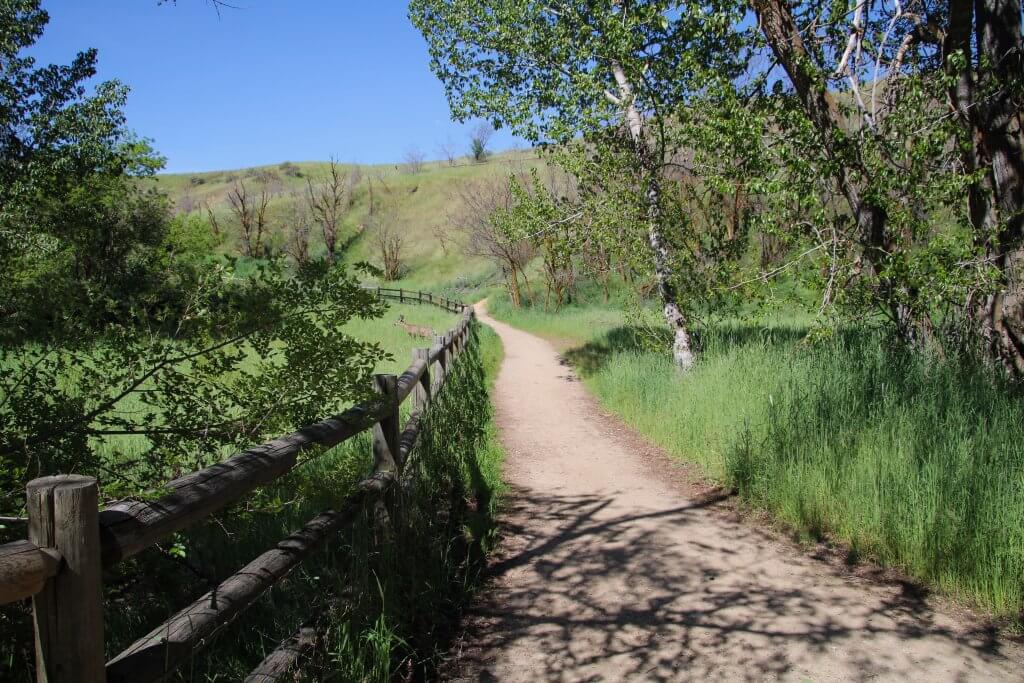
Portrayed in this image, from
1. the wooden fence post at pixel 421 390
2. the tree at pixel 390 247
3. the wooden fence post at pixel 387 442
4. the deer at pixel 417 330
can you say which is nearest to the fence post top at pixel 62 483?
the wooden fence post at pixel 387 442

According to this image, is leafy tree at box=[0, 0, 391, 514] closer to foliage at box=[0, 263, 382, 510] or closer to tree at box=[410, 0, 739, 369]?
foliage at box=[0, 263, 382, 510]

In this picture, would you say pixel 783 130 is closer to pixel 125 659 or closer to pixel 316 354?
pixel 316 354

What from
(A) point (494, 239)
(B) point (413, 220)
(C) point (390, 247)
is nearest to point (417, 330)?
(A) point (494, 239)

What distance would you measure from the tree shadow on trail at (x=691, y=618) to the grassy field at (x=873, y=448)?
38 centimetres

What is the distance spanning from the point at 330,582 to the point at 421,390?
2.98 metres

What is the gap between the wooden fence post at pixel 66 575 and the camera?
1.75m

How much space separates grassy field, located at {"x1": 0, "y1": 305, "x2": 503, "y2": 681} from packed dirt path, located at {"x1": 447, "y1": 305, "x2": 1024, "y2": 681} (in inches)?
11.5

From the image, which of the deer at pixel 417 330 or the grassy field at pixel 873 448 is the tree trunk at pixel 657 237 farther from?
the deer at pixel 417 330

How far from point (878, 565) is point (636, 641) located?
1.98m

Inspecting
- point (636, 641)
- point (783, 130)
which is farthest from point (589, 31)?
point (636, 641)

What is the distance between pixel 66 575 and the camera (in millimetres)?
1774

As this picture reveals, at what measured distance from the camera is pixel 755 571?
4785 mm

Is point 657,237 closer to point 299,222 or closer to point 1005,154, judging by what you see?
point 1005,154

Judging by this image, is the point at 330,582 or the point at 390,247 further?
the point at 390,247
